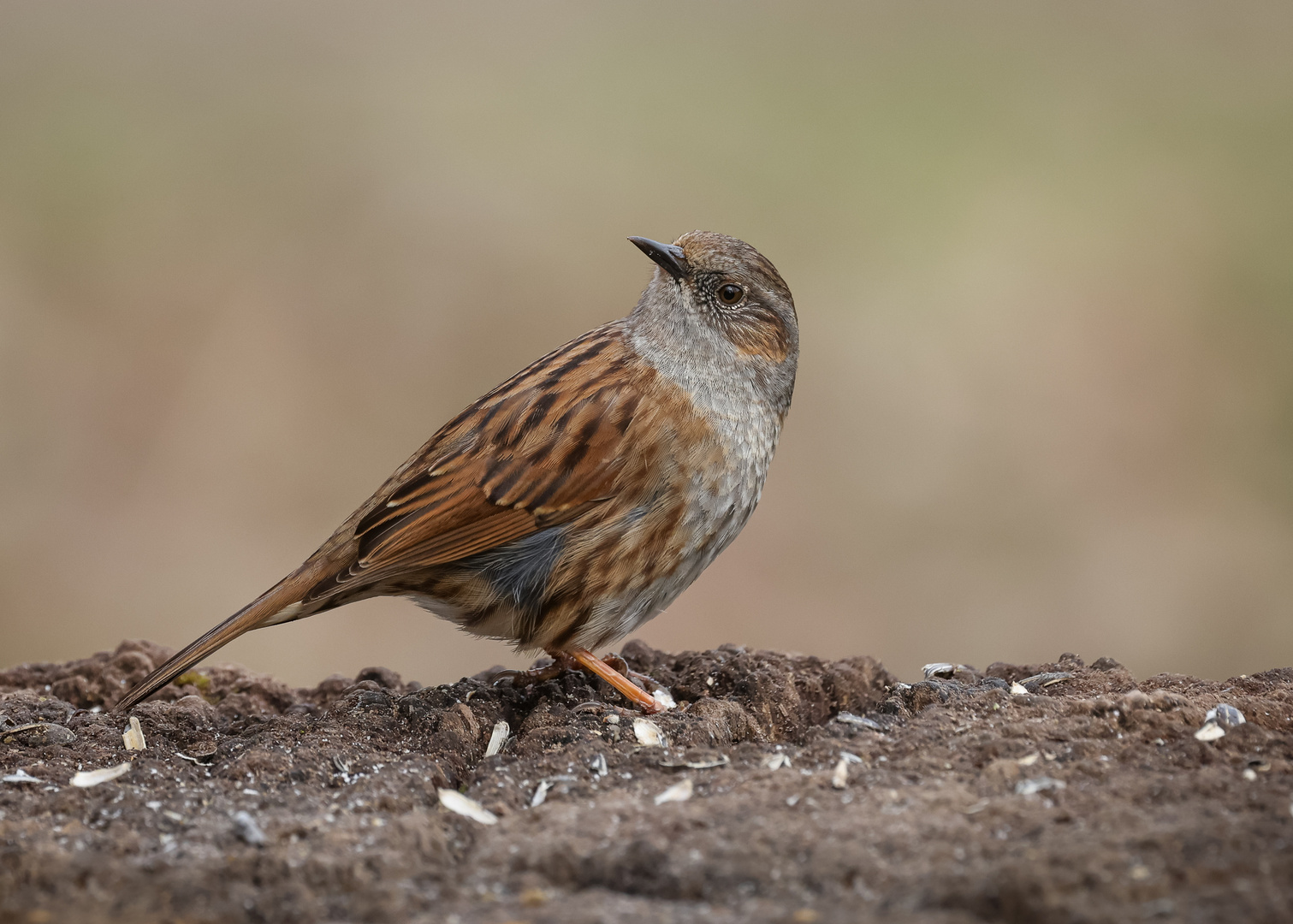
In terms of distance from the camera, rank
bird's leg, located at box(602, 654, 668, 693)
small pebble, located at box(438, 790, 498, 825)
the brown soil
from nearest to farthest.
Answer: the brown soil → small pebble, located at box(438, 790, 498, 825) → bird's leg, located at box(602, 654, 668, 693)

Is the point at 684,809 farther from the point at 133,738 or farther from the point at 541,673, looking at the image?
the point at 133,738

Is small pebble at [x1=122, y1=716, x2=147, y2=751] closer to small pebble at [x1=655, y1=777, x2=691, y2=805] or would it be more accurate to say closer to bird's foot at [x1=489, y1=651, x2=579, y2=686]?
bird's foot at [x1=489, y1=651, x2=579, y2=686]

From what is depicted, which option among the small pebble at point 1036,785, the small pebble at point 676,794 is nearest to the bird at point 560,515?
the small pebble at point 676,794

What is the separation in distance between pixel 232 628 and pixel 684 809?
2.20m

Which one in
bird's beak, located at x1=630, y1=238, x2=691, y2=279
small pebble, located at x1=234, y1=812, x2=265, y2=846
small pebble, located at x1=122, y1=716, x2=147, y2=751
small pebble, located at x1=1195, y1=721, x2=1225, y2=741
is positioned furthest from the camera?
bird's beak, located at x1=630, y1=238, x2=691, y2=279

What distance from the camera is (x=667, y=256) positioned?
202 inches

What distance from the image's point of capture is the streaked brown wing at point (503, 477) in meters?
4.65

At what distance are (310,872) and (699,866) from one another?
36.6 inches

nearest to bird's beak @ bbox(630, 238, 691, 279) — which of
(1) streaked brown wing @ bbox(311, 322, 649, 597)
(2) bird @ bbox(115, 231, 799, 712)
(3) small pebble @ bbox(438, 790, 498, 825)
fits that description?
(2) bird @ bbox(115, 231, 799, 712)

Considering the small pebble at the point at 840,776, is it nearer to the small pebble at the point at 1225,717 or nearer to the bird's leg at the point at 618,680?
the bird's leg at the point at 618,680

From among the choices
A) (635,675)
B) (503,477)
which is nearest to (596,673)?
(635,675)

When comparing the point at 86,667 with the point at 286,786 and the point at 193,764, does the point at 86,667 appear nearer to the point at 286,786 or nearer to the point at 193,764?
the point at 193,764

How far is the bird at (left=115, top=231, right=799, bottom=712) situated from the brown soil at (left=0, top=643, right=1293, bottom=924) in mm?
391

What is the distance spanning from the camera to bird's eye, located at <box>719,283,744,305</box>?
5.25 meters
